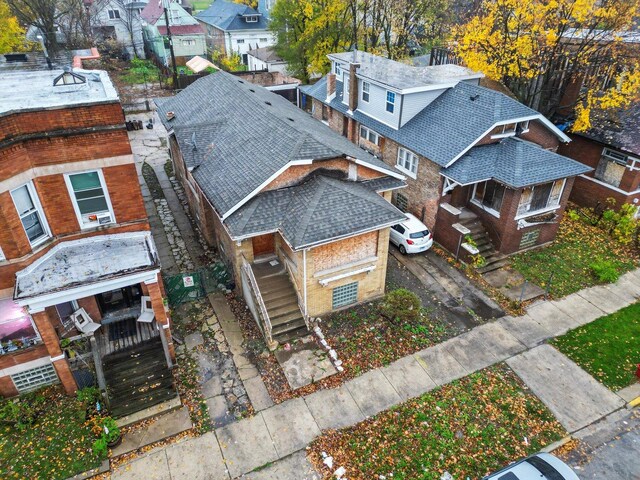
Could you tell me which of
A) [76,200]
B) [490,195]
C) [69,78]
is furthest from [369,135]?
[76,200]

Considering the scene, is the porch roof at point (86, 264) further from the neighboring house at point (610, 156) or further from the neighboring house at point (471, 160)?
the neighboring house at point (610, 156)

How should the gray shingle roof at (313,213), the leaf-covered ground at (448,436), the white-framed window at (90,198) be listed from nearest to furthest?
the leaf-covered ground at (448,436) < the white-framed window at (90,198) < the gray shingle roof at (313,213)

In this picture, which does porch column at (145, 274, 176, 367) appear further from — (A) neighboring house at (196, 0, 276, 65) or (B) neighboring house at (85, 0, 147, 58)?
(B) neighboring house at (85, 0, 147, 58)

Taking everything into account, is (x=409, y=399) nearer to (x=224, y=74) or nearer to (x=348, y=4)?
(x=224, y=74)

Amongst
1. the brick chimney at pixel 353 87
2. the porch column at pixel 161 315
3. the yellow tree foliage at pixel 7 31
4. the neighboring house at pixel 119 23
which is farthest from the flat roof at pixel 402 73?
the neighboring house at pixel 119 23

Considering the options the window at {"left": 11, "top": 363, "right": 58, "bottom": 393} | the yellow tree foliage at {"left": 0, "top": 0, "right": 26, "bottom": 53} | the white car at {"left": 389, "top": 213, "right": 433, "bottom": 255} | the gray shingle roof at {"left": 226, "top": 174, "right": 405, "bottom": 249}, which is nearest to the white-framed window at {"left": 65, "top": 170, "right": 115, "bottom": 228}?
the gray shingle roof at {"left": 226, "top": 174, "right": 405, "bottom": 249}
